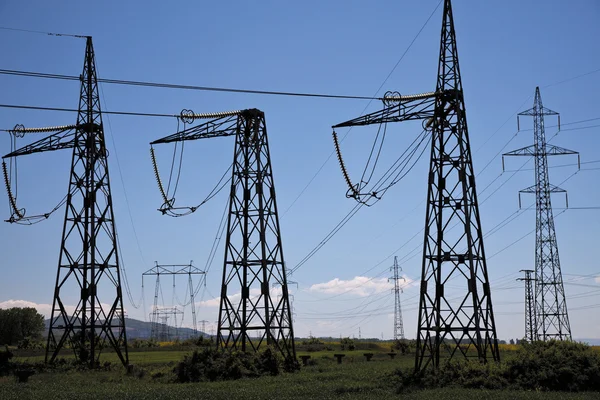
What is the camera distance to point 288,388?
35.3m

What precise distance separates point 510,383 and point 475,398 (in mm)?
4630

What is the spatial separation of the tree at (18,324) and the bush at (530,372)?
103303mm

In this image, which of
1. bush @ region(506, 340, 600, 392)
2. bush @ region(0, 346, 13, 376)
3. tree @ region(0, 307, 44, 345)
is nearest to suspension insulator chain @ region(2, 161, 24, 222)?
bush @ region(0, 346, 13, 376)

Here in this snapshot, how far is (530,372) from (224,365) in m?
16.7

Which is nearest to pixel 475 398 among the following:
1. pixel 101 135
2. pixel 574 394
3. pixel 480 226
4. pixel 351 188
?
pixel 574 394

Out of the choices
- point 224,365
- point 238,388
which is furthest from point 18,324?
point 238,388

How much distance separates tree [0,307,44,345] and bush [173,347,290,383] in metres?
91.4

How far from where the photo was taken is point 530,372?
113ft

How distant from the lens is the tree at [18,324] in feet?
409

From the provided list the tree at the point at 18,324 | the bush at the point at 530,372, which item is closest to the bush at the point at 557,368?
the bush at the point at 530,372

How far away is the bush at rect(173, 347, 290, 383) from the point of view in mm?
41000

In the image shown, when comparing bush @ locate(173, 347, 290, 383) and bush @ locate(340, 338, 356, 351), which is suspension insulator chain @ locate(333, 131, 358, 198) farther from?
bush @ locate(340, 338, 356, 351)

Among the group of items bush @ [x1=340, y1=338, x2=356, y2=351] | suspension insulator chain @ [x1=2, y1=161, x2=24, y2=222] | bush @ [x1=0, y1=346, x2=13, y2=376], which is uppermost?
suspension insulator chain @ [x1=2, y1=161, x2=24, y2=222]

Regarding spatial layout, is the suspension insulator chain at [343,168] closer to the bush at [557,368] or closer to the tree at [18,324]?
the bush at [557,368]
